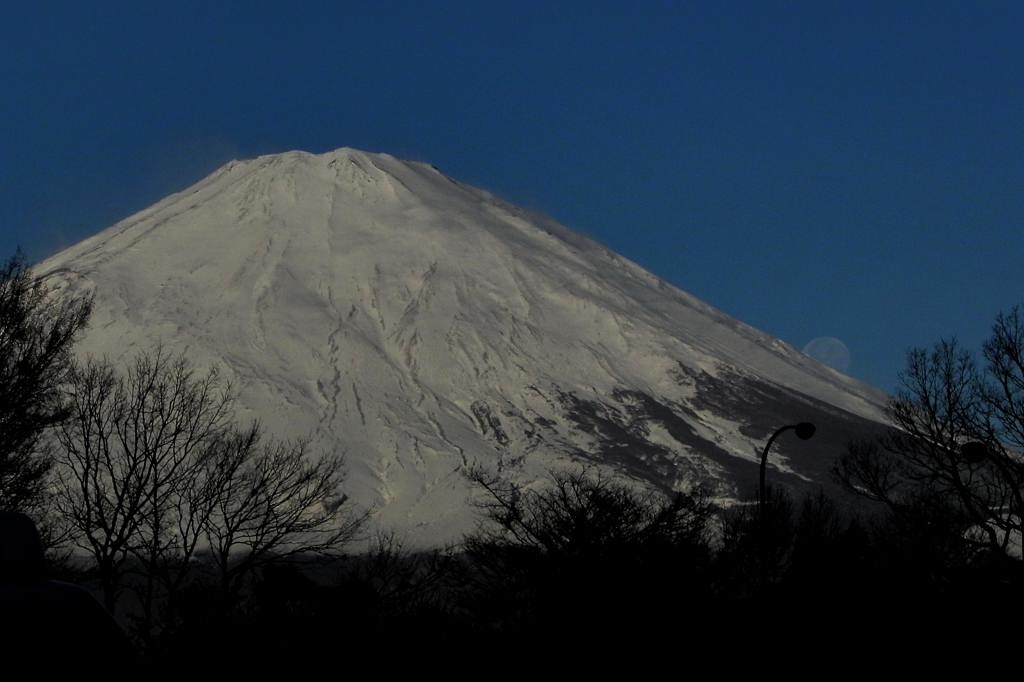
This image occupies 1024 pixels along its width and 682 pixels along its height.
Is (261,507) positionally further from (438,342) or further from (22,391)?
(438,342)

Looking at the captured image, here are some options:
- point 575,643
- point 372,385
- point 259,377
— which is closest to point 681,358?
point 372,385

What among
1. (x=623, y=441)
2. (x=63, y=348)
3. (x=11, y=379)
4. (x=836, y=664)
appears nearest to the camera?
(x=836, y=664)

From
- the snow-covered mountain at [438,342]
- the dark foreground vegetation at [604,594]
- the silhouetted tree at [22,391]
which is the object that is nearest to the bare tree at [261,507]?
the dark foreground vegetation at [604,594]

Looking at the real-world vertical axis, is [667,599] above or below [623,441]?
below

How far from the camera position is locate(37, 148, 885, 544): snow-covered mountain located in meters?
139

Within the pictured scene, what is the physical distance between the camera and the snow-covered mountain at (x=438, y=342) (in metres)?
139

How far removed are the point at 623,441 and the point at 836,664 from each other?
125501mm

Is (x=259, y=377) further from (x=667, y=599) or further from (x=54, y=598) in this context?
(x=54, y=598)

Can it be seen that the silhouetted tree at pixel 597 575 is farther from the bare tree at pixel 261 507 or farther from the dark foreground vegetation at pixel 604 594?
the bare tree at pixel 261 507

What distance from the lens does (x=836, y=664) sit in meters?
18.3

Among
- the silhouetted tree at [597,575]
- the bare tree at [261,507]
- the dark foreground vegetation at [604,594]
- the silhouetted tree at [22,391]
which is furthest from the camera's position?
the bare tree at [261,507]

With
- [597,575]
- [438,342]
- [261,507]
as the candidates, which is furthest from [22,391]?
[438,342]

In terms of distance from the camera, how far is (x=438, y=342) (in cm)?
15700

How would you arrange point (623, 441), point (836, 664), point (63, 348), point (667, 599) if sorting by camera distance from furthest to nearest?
point (623, 441) → point (63, 348) → point (667, 599) → point (836, 664)
